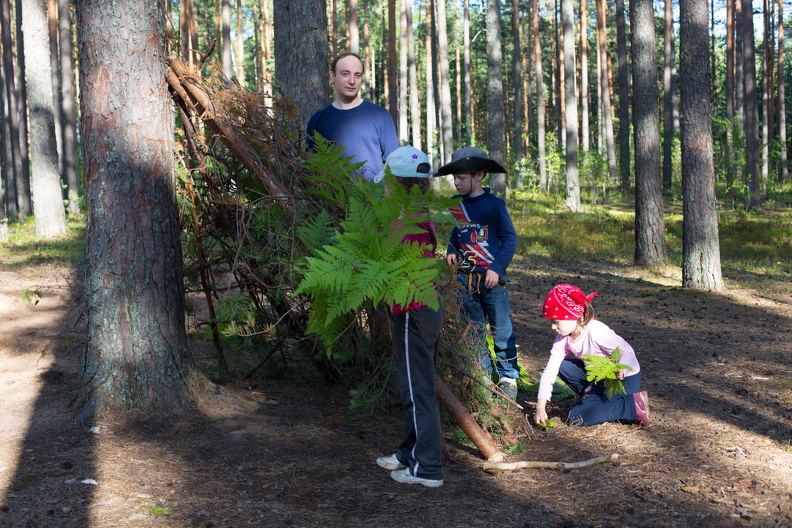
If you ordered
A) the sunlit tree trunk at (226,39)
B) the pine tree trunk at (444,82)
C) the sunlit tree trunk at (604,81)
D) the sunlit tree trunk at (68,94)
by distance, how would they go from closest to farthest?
the sunlit tree trunk at (68,94)
the sunlit tree trunk at (226,39)
the pine tree trunk at (444,82)
the sunlit tree trunk at (604,81)

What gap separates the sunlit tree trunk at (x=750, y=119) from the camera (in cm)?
2302

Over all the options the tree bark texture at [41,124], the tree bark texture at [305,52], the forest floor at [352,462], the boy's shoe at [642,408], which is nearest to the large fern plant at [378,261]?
the forest floor at [352,462]

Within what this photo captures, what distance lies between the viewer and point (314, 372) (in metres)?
5.86

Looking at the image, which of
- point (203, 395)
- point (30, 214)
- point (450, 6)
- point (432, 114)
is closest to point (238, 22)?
point (432, 114)

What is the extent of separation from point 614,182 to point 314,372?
94.0 ft

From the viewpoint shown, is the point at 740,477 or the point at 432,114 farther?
the point at 432,114

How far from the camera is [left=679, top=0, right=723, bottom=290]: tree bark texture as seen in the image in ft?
33.7

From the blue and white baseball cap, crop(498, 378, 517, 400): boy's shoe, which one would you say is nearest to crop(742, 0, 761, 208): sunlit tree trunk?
crop(498, 378, 517, 400): boy's shoe

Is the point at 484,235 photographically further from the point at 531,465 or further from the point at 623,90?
the point at 623,90

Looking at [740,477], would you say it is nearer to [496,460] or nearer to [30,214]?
[496,460]

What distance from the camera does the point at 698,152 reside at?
33.6 feet

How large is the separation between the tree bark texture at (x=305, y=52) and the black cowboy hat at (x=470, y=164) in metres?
3.52

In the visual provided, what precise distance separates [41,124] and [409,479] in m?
16.4

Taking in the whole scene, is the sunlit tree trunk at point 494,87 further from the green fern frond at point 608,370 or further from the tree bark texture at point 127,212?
the tree bark texture at point 127,212
